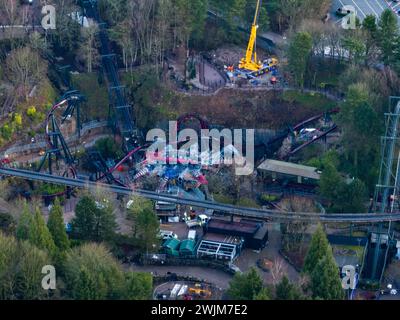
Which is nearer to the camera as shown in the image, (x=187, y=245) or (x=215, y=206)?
(x=187, y=245)

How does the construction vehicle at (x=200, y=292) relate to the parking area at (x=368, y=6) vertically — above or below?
below

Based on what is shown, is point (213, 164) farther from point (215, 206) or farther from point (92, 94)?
point (92, 94)

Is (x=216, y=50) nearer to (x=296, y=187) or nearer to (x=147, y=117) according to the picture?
(x=147, y=117)

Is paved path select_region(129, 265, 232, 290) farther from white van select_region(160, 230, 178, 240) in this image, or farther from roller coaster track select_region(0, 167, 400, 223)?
roller coaster track select_region(0, 167, 400, 223)

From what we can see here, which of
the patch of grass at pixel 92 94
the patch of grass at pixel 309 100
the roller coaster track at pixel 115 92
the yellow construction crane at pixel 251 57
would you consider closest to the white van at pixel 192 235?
the roller coaster track at pixel 115 92
